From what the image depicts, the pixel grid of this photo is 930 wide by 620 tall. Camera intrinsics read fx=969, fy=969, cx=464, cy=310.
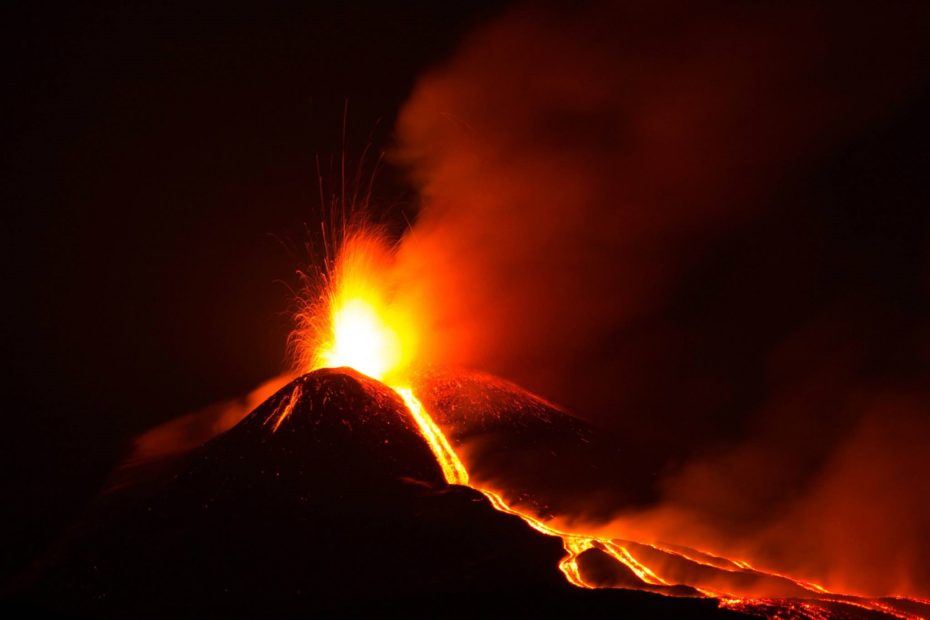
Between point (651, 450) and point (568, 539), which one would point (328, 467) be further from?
point (651, 450)

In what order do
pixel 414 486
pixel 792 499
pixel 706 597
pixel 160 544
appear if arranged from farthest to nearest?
pixel 792 499 → pixel 414 486 → pixel 160 544 → pixel 706 597

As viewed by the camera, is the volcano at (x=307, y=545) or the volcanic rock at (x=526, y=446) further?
the volcanic rock at (x=526, y=446)

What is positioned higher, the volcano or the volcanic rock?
the volcanic rock

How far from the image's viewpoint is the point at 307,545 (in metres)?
17.5

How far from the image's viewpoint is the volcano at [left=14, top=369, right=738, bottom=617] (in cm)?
1537

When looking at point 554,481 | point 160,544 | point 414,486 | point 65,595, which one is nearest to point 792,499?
point 554,481

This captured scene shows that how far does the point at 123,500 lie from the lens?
20469mm

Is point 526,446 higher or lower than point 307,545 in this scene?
higher

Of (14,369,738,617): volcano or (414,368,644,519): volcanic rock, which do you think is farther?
(414,368,644,519): volcanic rock

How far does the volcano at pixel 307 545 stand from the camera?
1537 centimetres

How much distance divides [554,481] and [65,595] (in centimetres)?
1071

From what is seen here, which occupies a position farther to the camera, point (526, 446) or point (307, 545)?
point (526, 446)

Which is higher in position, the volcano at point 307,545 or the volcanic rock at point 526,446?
the volcanic rock at point 526,446

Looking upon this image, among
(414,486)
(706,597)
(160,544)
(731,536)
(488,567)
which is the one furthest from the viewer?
(731,536)
